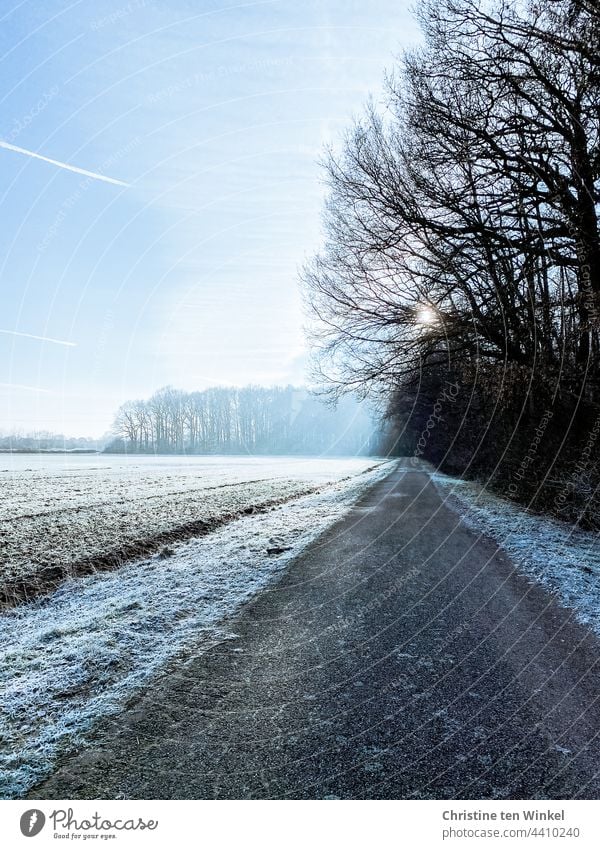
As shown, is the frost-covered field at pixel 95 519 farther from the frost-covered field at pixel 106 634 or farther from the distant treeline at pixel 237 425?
the distant treeline at pixel 237 425

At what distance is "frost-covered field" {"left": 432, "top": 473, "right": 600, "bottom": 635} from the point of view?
593 cm

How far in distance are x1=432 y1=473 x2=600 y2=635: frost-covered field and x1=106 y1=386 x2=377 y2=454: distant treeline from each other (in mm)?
24409

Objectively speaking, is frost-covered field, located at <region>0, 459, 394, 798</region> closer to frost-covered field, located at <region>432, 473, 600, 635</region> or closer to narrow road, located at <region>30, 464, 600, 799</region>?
narrow road, located at <region>30, 464, 600, 799</region>

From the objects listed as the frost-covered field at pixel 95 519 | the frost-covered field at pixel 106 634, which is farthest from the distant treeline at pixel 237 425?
the frost-covered field at pixel 106 634

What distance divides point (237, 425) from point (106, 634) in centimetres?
5186

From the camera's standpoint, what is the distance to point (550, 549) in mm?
8383

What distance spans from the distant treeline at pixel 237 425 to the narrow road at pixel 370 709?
31.7m

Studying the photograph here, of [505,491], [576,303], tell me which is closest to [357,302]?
[576,303]

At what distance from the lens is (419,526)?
10.7 meters

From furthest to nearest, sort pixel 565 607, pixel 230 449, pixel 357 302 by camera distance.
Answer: pixel 230 449 < pixel 357 302 < pixel 565 607

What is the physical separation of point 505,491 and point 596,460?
605 centimetres

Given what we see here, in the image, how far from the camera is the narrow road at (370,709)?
2613 mm

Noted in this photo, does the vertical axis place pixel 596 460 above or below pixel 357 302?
below
